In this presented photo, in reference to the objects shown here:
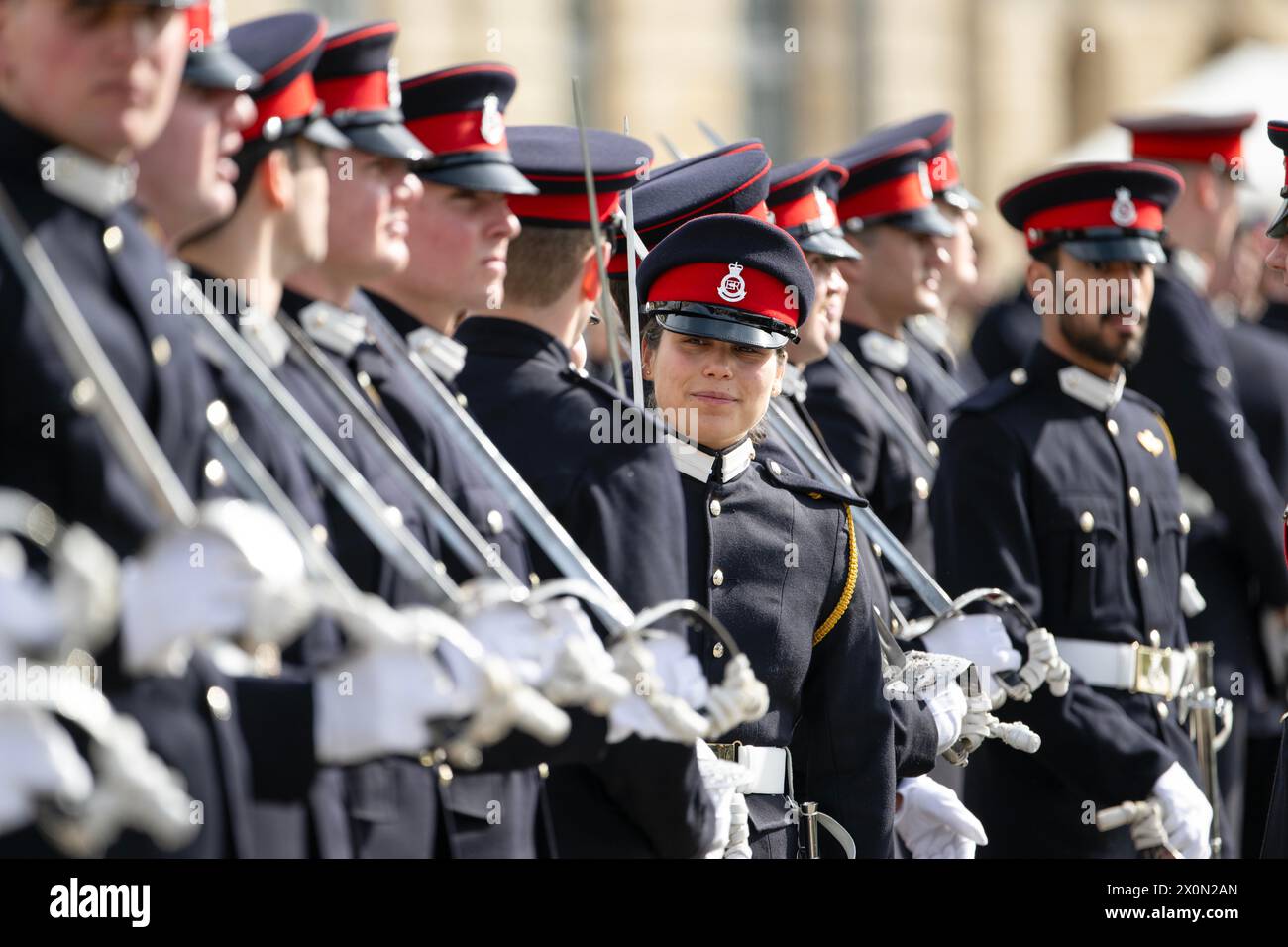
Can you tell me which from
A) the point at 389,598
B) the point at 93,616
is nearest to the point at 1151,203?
the point at 389,598

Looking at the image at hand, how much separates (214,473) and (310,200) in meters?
0.70

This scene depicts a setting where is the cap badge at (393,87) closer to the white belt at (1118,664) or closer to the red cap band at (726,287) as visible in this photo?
the red cap band at (726,287)

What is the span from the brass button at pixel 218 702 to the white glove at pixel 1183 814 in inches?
131

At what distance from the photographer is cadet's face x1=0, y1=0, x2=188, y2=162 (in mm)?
3127

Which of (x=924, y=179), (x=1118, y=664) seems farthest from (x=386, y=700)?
(x=924, y=179)

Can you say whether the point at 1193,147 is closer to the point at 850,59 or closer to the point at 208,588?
the point at 208,588

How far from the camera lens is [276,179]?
3.86 meters

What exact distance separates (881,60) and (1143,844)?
20.9 metres

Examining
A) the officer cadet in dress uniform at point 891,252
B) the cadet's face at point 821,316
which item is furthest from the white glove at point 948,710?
the officer cadet in dress uniform at point 891,252

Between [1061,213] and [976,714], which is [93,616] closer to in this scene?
[976,714]

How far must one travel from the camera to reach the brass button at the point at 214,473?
334 centimetres
